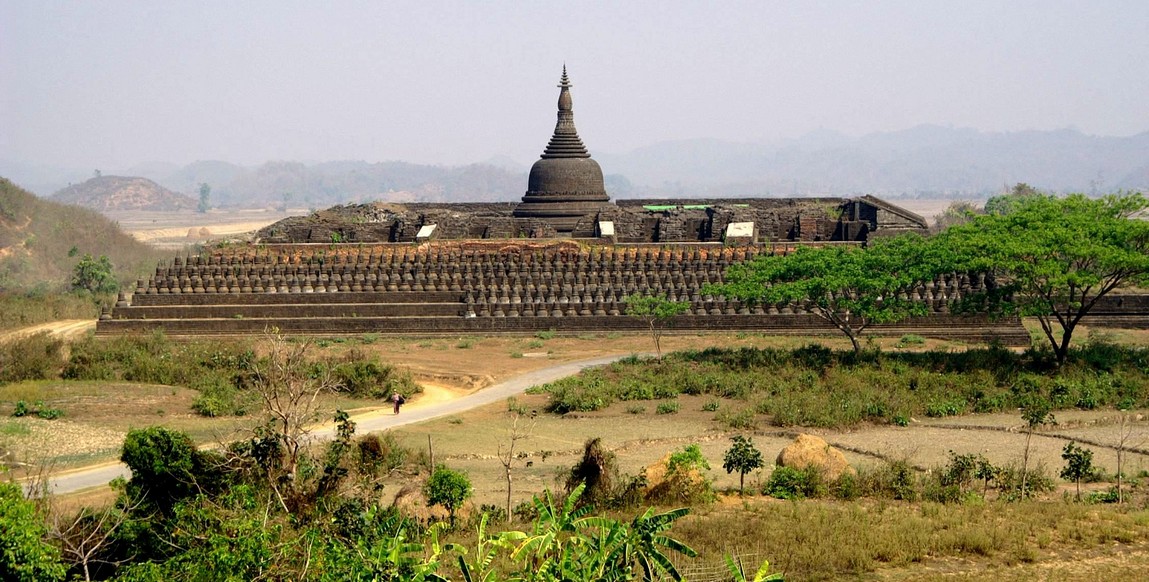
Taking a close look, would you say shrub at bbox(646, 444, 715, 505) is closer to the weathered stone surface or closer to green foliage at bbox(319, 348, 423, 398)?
the weathered stone surface

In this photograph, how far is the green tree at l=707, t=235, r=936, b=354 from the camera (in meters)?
28.0

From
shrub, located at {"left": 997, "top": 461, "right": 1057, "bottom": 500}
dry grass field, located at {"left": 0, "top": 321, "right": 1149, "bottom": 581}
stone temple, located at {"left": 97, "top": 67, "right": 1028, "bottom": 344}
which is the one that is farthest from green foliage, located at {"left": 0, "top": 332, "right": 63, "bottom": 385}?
shrub, located at {"left": 997, "top": 461, "right": 1057, "bottom": 500}

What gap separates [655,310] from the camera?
34250 mm

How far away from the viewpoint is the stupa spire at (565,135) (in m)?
48.3

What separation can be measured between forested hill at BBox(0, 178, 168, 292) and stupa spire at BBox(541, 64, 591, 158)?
92.9 ft

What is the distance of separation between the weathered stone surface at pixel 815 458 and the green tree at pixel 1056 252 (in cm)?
1021

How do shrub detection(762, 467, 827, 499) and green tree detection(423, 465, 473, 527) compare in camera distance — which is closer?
green tree detection(423, 465, 473, 527)

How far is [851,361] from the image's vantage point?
27062mm

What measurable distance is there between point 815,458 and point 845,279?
10581mm

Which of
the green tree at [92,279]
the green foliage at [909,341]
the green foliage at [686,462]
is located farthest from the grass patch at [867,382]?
the green tree at [92,279]

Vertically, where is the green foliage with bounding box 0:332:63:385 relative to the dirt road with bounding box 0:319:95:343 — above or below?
above

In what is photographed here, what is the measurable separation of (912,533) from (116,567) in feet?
29.2

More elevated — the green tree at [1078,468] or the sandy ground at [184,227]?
the sandy ground at [184,227]

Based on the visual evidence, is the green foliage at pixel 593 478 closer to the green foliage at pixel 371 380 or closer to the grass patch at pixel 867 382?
the grass patch at pixel 867 382
